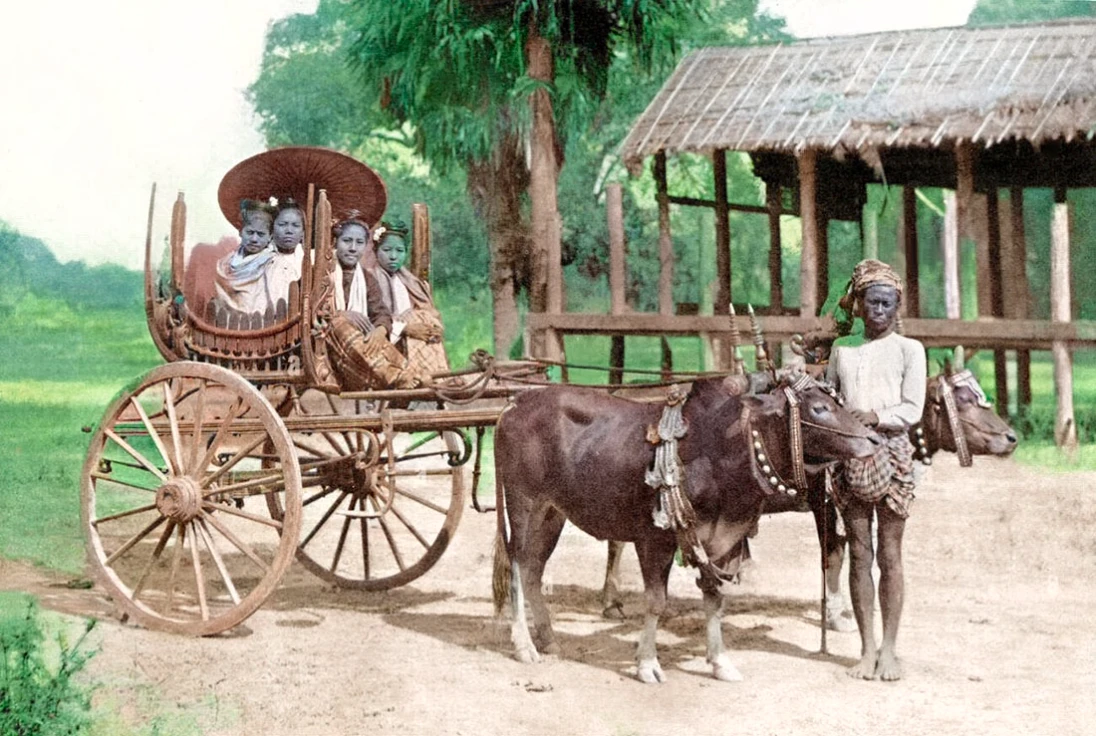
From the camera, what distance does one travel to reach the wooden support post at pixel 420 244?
8.20 metres

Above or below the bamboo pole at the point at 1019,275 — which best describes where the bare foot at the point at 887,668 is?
below

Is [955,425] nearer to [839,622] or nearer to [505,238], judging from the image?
[839,622]

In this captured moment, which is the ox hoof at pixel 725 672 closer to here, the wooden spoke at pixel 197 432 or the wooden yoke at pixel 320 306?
the wooden yoke at pixel 320 306

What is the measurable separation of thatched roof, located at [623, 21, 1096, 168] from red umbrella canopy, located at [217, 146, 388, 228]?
574 cm

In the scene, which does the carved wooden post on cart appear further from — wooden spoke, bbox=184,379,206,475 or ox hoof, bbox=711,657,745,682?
ox hoof, bbox=711,657,745,682

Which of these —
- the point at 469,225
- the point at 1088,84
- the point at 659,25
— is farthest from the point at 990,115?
the point at 469,225

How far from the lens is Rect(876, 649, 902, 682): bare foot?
246 inches

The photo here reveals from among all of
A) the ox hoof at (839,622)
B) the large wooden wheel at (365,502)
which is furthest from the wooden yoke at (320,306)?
the ox hoof at (839,622)

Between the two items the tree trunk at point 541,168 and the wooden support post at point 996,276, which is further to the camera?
the tree trunk at point 541,168

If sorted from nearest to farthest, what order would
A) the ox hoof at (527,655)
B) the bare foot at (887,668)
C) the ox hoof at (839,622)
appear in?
the bare foot at (887,668) → the ox hoof at (527,655) → the ox hoof at (839,622)

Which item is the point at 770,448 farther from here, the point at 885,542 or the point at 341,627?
the point at 341,627

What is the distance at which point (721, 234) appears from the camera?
1491 centimetres

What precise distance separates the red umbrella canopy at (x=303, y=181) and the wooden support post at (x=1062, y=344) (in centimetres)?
687

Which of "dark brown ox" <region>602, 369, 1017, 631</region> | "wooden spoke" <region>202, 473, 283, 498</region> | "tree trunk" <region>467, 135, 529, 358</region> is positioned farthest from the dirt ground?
"tree trunk" <region>467, 135, 529, 358</region>
